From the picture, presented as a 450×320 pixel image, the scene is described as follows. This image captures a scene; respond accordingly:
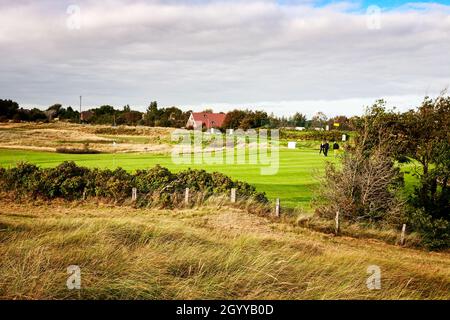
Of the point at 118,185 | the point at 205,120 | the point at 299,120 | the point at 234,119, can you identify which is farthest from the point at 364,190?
the point at 299,120

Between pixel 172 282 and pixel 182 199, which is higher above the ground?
pixel 172 282

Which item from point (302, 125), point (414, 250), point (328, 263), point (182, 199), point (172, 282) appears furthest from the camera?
point (302, 125)

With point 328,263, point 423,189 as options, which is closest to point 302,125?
point 423,189

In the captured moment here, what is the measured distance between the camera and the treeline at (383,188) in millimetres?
17250

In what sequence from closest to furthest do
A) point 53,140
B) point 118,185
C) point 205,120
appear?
point 118,185 → point 53,140 → point 205,120

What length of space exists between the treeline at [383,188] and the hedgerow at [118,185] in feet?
11.5

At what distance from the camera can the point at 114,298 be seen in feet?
14.5

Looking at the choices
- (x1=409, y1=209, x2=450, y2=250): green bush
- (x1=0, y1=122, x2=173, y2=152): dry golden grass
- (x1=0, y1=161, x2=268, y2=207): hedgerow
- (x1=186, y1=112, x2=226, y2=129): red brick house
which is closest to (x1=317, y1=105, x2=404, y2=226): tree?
(x1=409, y1=209, x2=450, y2=250): green bush

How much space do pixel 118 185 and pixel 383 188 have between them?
39.4 feet

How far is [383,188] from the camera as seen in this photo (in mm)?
17922

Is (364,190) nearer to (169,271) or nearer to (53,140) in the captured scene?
(169,271)

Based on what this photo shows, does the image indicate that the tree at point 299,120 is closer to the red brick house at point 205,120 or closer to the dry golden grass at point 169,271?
the red brick house at point 205,120
